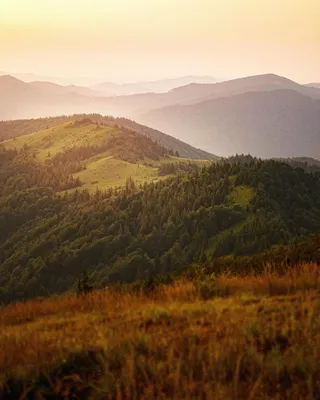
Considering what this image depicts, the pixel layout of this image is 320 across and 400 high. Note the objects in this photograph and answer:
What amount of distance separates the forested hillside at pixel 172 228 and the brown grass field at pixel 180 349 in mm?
103961

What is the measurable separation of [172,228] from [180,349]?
149 meters

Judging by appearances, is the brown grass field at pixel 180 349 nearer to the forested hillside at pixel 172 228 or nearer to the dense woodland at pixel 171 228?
the forested hillside at pixel 172 228

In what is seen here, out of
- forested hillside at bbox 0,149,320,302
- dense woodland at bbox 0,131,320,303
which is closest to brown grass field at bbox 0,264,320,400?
forested hillside at bbox 0,149,320,302

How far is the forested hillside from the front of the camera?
129 meters

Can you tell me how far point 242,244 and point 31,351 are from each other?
113790 mm

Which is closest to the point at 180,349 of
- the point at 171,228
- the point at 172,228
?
the point at 172,228

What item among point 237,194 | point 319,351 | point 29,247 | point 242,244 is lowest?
point 29,247

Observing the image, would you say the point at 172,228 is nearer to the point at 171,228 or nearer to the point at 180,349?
the point at 171,228

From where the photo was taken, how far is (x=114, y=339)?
674cm

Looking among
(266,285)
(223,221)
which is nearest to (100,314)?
(266,285)

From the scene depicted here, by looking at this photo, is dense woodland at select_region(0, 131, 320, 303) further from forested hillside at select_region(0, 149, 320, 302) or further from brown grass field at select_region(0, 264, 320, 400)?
brown grass field at select_region(0, 264, 320, 400)

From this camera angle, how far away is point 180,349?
626 centimetres

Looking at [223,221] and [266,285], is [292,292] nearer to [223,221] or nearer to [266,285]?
[266,285]

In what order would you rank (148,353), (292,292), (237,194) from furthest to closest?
1. (237,194)
2. (292,292)
3. (148,353)
